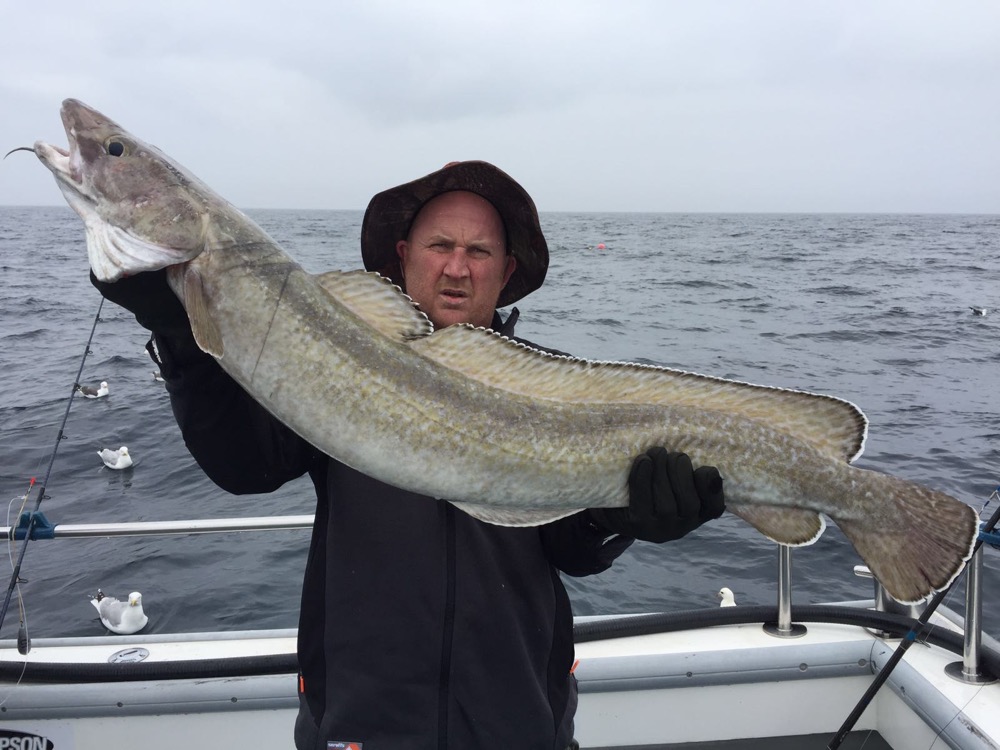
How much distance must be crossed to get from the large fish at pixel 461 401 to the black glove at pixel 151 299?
0.04 metres

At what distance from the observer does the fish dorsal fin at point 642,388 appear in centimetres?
235

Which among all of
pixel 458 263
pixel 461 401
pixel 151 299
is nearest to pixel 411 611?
pixel 461 401

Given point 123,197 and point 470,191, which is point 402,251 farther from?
point 123,197

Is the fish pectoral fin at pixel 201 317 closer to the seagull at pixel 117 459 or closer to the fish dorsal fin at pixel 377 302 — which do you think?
the fish dorsal fin at pixel 377 302

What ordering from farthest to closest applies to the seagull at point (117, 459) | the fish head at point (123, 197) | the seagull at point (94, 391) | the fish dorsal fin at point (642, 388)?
1. the seagull at point (94, 391)
2. the seagull at point (117, 459)
3. the fish dorsal fin at point (642, 388)
4. the fish head at point (123, 197)

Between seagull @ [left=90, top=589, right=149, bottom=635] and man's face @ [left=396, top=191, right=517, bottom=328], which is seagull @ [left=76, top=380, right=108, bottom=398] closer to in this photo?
seagull @ [left=90, top=589, right=149, bottom=635]

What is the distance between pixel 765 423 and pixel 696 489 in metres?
0.36

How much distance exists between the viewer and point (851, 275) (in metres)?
35.8

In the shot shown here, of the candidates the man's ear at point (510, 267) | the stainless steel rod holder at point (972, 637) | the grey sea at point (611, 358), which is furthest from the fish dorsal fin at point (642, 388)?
the grey sea at point (611, 358)

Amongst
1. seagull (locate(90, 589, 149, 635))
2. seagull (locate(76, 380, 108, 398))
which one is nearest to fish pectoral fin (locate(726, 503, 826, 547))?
seagull (locate(90, 589, 149, 635))

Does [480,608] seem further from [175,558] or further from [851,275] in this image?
[851,275]

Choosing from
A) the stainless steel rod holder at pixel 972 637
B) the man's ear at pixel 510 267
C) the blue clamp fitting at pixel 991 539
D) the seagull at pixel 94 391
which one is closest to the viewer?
the blue clamp fitting at pixel 991 539

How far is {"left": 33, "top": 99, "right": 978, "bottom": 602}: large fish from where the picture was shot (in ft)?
6.84

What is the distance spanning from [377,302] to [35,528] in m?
2.61
